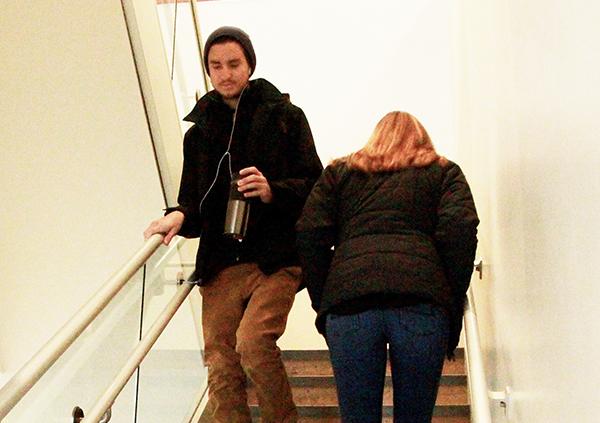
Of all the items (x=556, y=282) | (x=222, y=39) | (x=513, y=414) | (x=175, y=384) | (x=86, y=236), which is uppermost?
(x=222, y=39)

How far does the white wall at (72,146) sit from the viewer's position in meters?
3.47

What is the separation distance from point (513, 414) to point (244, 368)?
927mm

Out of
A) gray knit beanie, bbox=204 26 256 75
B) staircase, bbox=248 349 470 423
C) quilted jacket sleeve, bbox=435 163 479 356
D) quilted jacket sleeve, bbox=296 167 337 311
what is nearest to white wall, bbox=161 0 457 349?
staircase, bbox=248 349 470 423

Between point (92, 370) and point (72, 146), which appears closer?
point (92, 370)

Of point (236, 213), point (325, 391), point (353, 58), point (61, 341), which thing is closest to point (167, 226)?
point (236, 213)

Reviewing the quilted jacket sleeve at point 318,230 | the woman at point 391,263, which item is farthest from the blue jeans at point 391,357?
the quilted jacket sleeve at point 318,230

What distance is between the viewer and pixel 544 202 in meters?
1.63

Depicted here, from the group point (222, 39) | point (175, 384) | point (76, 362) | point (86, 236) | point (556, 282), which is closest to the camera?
point (556, 282)

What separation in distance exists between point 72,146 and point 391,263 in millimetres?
2095

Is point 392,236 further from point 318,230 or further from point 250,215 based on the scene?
point 250,215

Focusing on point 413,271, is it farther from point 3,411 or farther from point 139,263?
point 3,411

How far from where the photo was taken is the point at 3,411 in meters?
1.68

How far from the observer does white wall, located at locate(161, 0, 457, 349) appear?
5535 mm

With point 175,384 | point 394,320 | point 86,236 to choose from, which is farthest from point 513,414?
point 86,236
